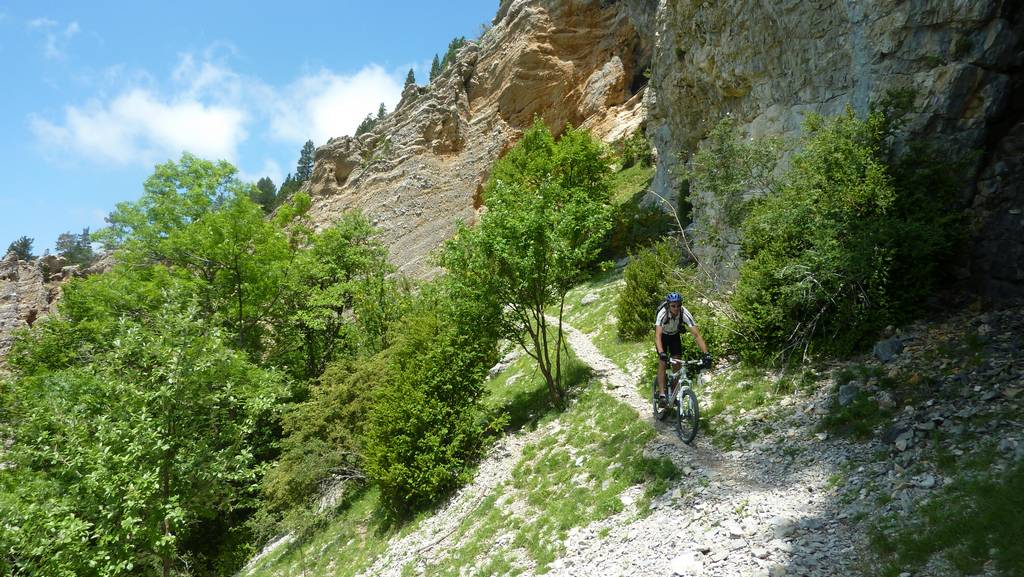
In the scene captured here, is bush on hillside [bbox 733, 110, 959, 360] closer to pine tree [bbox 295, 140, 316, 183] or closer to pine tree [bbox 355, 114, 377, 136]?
pine tree [bbox 355, 114, 377, 136]

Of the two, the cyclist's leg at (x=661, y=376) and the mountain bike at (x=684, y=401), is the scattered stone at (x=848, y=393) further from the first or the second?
the cyclist's leg at (x=661, y=376)

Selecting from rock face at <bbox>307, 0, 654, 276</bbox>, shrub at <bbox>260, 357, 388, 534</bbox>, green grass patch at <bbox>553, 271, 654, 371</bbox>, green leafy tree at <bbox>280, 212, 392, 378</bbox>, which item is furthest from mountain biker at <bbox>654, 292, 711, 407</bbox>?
→ rock face at <bbox>307, 0, 654, 276</bbox>

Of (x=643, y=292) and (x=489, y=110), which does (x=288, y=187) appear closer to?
(x=489, y=110)

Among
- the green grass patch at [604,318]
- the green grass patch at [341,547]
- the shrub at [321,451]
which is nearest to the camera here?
the green grass patch at [341,547]

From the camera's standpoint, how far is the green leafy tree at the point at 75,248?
69238 millimetres

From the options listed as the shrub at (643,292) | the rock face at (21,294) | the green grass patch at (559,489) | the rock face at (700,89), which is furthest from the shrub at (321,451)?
the rock face at (21,294)

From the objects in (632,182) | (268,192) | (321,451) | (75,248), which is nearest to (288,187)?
(268,192)

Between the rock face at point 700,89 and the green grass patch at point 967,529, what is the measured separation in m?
4.77

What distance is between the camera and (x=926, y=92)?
10461mm

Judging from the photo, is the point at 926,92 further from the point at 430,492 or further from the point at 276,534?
the point at 276,534

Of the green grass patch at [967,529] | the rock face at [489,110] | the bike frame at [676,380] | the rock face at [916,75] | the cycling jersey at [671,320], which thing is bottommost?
the green grass patch at [967,529]

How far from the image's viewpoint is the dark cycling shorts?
959 cm

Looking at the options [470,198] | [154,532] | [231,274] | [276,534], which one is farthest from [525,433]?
[470,198]

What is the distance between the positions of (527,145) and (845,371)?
84.5ft
